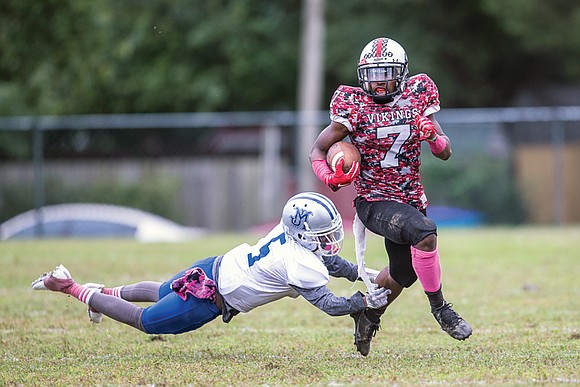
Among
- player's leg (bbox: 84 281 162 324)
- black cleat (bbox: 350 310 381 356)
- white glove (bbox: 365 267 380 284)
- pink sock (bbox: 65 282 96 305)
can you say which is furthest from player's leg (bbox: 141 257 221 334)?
white glove (bbox: 365 267 380 284)

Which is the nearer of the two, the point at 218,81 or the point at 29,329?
the point at 29,329

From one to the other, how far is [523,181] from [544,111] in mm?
1304

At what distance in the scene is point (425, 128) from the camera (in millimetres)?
5645

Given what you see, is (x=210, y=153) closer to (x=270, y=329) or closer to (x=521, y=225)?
(x=521, y=225)

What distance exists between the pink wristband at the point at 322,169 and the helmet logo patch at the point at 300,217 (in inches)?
12.8

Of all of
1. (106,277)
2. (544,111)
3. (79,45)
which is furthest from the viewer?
(79,45)

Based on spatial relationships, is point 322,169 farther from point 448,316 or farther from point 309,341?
point 309,341

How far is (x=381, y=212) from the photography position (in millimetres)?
5766

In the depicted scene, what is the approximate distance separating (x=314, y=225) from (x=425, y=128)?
83 cm

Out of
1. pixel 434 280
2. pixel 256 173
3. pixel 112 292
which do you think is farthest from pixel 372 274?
pixel 256 173

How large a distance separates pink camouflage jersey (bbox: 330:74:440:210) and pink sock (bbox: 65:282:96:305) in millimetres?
1722

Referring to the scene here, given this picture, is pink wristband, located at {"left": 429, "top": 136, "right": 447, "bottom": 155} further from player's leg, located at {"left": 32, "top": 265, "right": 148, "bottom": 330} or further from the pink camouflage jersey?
player's leg, located at {"left": 32, "top": 265, "right": 148, "bottom": 330}

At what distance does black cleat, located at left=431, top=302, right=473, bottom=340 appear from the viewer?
18.6 ft

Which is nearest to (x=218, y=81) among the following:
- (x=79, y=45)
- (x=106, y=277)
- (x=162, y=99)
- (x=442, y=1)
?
(x=162, y=99)
